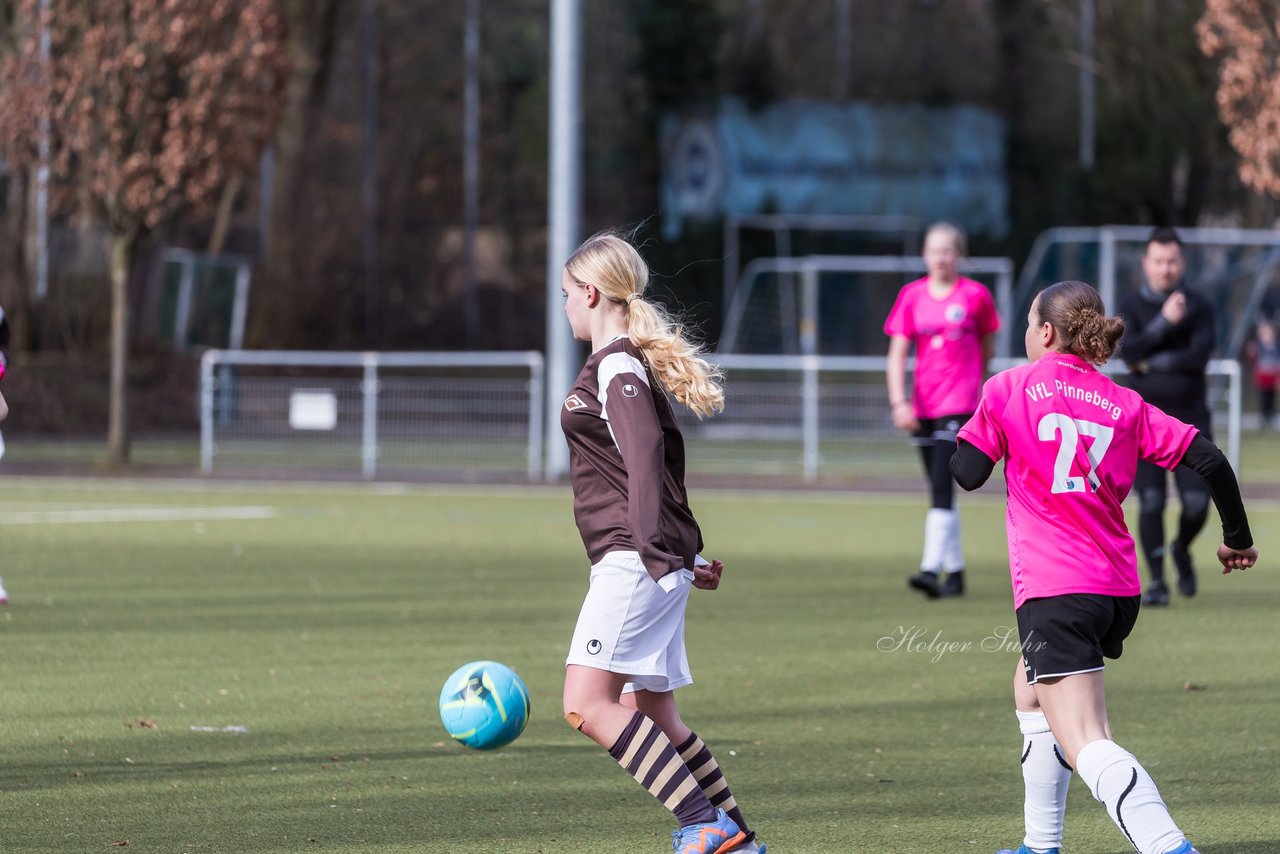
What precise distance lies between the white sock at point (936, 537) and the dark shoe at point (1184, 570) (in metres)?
1.32

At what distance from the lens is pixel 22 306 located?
2969cm

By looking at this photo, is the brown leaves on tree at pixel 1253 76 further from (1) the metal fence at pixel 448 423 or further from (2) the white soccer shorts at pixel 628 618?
(2) the white soccer shorts at pixel 628 618

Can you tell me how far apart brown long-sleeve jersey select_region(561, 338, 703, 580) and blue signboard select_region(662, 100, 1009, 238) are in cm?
3757

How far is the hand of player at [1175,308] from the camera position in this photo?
33.7ft

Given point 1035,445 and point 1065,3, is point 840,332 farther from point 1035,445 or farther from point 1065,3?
point 1035,445

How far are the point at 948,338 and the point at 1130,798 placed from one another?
21.4 ft

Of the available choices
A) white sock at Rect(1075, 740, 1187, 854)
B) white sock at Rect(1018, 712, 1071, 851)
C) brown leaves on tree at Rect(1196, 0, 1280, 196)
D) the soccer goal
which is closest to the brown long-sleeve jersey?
white sock at Rect(1018, 712, 1071, 851)

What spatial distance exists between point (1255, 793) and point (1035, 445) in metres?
1.96

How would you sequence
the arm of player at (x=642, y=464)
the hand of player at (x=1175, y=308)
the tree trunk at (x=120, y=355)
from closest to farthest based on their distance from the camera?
the arm of player at (x=642, y=464), the hand of player at (x=1175, y=308), the tree trunk at (x=120, y=355)

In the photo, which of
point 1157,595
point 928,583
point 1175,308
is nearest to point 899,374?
point 928,583

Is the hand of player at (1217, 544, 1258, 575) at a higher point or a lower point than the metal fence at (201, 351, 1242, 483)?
higher

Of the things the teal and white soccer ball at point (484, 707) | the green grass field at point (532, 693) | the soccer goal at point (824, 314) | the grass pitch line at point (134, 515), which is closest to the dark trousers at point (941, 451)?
the green grass field at point (532, 693)

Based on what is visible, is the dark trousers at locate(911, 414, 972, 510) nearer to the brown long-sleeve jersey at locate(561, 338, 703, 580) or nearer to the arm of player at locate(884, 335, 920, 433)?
the arm of player at locate(884, 335, 920, 433)

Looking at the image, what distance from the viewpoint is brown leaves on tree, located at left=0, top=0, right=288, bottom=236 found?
20.5 m
